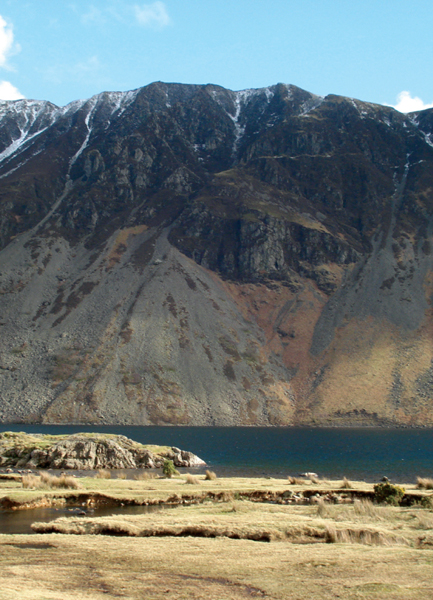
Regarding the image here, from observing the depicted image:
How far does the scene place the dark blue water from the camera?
167ft

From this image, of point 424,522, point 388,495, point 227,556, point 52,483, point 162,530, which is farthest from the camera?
point 52,483

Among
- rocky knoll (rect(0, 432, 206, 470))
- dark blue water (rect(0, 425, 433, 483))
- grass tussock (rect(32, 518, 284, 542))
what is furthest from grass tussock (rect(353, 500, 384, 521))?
rocky knoll (rect(0, 432, 206, 470))

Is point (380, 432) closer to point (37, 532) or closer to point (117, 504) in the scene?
point (117, 504)

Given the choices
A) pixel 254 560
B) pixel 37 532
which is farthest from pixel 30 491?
pixel 254 560

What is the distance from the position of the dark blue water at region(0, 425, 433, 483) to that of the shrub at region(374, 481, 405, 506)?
1839 centimetres

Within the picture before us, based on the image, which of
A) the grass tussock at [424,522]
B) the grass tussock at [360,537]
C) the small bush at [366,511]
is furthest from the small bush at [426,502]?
the grass tussock at [360,537]

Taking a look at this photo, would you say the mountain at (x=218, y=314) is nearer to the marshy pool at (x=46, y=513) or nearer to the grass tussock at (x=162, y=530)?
the marshy pool at (x=46, y=513)

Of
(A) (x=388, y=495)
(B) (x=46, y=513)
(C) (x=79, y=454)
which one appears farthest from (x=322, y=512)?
(C) (x=79, y=454)

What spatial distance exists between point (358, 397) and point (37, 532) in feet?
360

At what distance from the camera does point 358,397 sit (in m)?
119

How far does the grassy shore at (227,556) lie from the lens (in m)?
10.4

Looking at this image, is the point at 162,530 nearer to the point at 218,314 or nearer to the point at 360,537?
the point at 360,537

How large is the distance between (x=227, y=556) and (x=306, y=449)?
2426 inches

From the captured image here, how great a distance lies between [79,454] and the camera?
1876 inches
